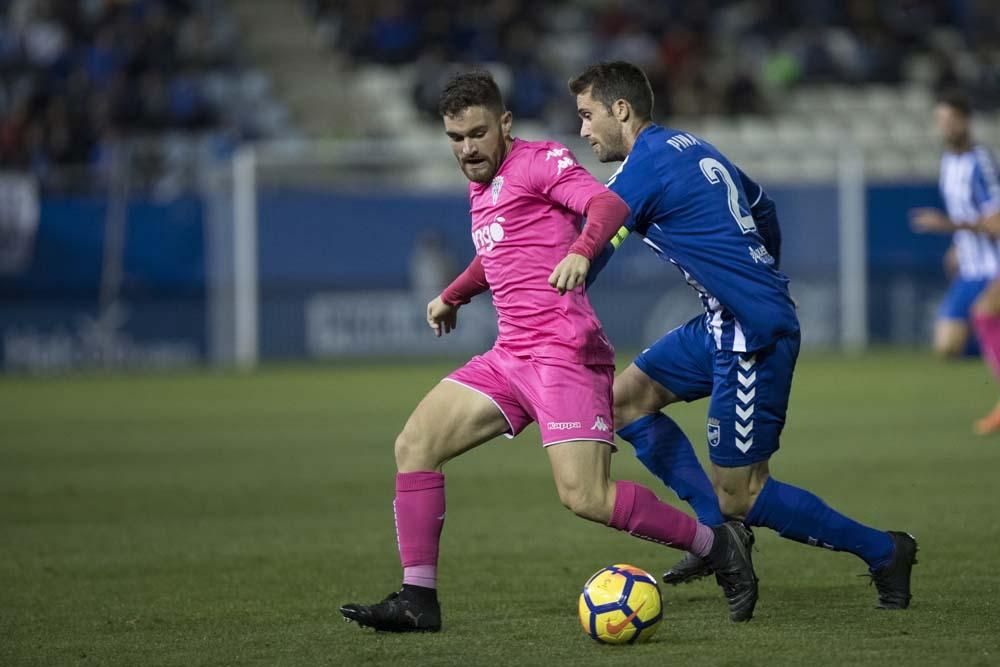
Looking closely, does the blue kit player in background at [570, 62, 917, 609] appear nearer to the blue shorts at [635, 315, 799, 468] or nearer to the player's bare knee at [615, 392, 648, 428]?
the blue shorts at [635, 315, 799, 468]

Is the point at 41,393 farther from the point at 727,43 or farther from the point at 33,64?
the point at 727,43

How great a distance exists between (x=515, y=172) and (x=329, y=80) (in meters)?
20.6

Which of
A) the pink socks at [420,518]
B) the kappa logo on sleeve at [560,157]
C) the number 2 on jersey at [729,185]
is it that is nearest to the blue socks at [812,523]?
the number 2 on jersey at [729,185]

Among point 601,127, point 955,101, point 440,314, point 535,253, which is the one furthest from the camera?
point 955,101

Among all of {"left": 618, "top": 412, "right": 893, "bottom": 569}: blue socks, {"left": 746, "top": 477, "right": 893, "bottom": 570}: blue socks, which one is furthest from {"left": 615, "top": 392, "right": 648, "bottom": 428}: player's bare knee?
{"left": 746, "top": 477, "right": 893, "bottom": 570}: blue socks

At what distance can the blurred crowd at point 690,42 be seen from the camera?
2528 centimetres

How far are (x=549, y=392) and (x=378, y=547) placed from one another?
244cm

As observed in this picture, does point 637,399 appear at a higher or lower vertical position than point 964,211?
lower

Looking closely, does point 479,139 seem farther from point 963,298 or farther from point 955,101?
point 963,298

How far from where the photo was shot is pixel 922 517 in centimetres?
851

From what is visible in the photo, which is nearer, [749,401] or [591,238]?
[591,238]

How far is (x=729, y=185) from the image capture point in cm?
612

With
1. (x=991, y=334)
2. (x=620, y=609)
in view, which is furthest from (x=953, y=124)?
(x=620, y=609)

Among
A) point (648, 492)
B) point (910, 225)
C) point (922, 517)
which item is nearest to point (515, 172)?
point (648, 492)
